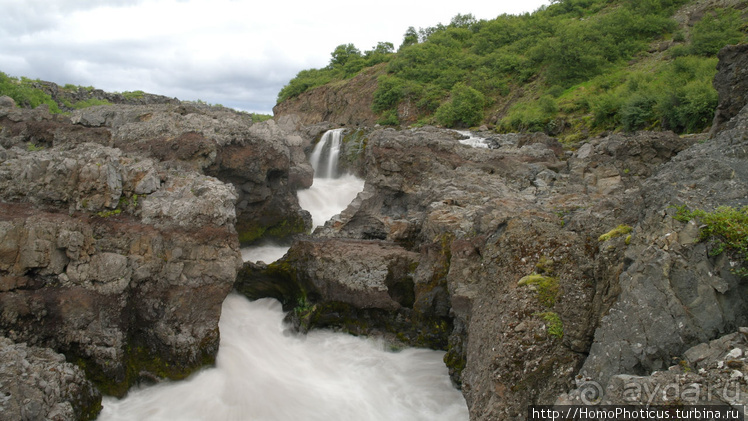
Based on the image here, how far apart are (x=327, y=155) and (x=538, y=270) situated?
2803 cm

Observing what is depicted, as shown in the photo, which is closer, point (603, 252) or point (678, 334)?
point (678, 334)

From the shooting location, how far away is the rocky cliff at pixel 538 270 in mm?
5441

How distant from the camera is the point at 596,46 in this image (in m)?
42.3

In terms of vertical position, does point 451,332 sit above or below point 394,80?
below

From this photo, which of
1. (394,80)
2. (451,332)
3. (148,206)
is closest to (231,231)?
(148,206)

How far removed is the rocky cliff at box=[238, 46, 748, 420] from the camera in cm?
544

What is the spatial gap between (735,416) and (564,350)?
269 cm

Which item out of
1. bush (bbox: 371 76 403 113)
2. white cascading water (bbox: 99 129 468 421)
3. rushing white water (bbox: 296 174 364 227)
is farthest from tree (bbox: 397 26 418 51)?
white cascading water (bbox: 99 129 468 421)

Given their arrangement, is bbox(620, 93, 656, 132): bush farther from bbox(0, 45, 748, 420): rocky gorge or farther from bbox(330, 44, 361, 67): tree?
bbox(330, 44, 361, 67): tree

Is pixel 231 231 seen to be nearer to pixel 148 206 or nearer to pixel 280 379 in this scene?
pixel 148 206

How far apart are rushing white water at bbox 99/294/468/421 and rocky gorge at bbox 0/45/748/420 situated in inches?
20.4

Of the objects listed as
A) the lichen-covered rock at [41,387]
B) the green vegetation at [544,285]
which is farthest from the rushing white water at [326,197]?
the green vegetation at [544,285]

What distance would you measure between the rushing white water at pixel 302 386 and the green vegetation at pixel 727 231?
695 cm

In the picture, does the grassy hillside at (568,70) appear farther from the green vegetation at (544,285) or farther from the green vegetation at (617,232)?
the green vegetation at (544,285)
